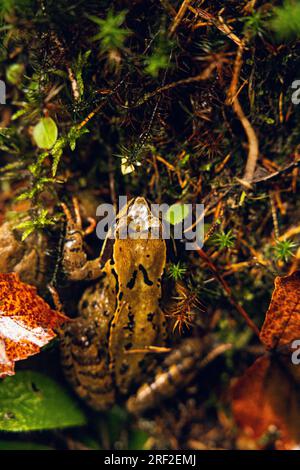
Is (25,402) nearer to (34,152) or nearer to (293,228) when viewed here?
(34,152)

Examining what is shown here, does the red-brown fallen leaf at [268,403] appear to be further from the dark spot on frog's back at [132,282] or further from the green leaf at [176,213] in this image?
the green leaf at [176,213]

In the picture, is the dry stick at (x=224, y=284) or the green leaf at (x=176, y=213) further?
the dry stick at (x=224, y=284)

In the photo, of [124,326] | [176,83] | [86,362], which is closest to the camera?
[176,83]

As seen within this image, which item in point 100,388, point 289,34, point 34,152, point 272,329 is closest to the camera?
point 289,34

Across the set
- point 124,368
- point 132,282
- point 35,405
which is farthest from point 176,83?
point 35,405

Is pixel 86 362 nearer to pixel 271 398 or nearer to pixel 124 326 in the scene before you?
pixel 124 326

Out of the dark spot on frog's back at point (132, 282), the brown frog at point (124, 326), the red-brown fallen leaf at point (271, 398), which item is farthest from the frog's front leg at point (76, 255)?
the red-brown fallen leaf at point (271, 398)
